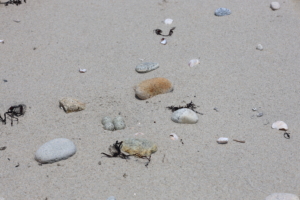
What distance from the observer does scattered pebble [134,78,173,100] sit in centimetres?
371

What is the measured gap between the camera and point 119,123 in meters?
3.33

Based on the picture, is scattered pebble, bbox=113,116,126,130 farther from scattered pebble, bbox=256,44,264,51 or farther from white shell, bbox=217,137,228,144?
scattered pebble, bbox=256,44,264,51

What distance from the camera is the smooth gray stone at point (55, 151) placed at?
2.90 meters

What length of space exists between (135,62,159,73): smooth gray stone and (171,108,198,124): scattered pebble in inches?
36.5

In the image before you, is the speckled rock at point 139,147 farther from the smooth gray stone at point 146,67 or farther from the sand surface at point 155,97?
the smooth gray stone at point 146,67

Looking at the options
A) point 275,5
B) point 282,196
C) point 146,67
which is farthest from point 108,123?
point 275,5

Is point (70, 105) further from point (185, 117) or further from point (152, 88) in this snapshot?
point (185, 117)

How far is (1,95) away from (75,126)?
1060 millimetres

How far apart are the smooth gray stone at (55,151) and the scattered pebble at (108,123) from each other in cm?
40

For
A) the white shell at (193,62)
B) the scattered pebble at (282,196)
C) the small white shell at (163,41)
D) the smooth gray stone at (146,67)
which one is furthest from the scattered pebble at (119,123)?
the small white shell at (163,41)

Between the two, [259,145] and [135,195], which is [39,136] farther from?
[259,145]

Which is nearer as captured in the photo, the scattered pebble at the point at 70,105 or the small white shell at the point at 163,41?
the scattered pebble at the point at 70,105

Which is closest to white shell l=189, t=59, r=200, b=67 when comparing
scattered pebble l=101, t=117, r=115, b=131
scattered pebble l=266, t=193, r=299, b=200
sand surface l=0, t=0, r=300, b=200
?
sand surface l=0, t=0, r=300, b=200

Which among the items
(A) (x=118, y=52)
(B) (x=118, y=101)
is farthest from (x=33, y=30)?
(B) (x=118, y=101)
